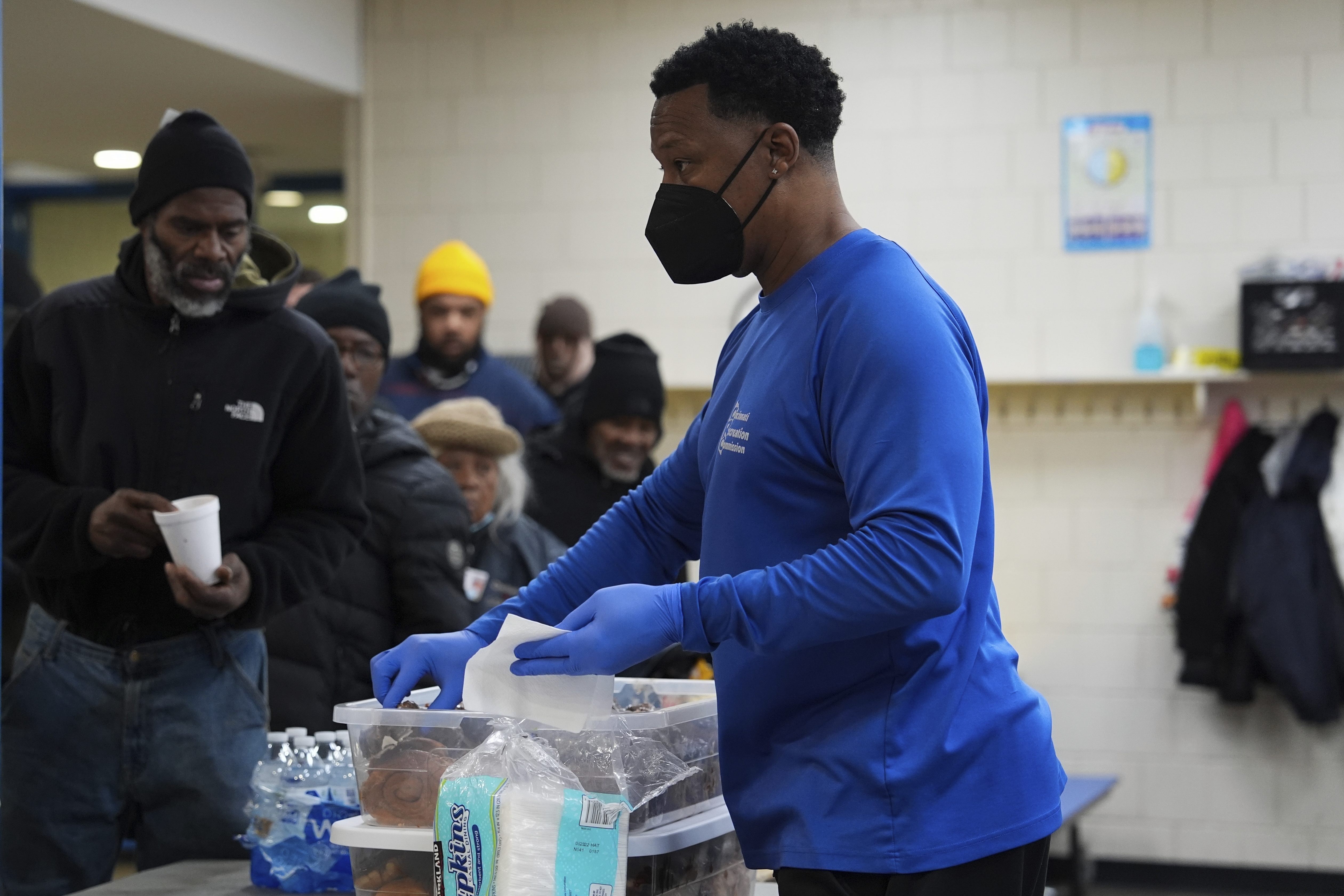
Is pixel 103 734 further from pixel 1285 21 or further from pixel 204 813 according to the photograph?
pixel 1285 21

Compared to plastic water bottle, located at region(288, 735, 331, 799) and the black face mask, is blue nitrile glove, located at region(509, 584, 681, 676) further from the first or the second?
plastic water bottle, located at region(288, 735, 331, 799)

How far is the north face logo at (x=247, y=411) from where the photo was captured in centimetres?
223

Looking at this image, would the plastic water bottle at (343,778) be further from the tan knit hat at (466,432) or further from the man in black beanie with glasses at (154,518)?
the tan knit hat at (466,432)

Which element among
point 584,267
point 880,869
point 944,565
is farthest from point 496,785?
point 584,267

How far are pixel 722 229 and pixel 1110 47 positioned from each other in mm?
4086

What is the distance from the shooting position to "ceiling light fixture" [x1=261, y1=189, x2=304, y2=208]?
303 inches

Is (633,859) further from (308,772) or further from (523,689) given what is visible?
(308,772)

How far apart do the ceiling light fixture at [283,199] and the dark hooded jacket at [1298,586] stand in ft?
17.4

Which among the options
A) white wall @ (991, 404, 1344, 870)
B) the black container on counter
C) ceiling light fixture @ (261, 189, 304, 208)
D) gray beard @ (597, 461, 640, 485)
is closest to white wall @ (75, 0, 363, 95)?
gray beard @ (597, 461, 640, 485)

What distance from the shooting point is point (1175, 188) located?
16.3 ft

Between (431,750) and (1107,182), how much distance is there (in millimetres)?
4101

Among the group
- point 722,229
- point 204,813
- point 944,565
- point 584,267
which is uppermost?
point 584,267

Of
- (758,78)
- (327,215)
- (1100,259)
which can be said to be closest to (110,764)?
(758,78)

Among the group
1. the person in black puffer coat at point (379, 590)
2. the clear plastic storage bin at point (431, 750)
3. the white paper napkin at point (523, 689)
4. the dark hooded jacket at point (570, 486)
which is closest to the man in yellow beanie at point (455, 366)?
the dark hooded jacket at point (570, 486)
